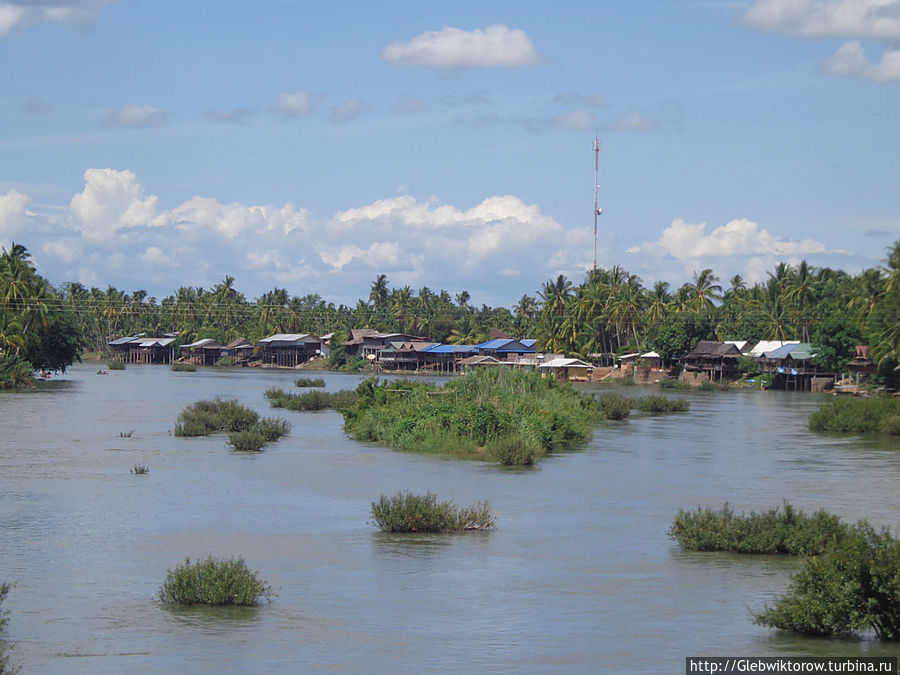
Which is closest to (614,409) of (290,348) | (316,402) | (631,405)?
(631,405)

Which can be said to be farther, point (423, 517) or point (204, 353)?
point (204, 353)

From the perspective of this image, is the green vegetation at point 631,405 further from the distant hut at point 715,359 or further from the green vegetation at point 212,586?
the green vegetation at point 212,586

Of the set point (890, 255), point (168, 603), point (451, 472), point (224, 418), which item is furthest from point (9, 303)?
point (168, 603)

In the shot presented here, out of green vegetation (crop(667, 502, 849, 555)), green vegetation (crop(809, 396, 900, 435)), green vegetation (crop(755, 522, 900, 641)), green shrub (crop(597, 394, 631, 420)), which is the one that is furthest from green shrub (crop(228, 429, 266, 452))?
green vegetation (crop(809, 396, 900, 435))

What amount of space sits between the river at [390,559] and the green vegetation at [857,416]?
32.4 feet

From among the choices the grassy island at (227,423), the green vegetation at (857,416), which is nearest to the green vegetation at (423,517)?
the grassy island at (227,423)

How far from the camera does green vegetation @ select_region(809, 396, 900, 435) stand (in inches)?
1794

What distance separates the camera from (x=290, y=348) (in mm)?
149625

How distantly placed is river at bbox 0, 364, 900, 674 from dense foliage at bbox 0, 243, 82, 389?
130 feet

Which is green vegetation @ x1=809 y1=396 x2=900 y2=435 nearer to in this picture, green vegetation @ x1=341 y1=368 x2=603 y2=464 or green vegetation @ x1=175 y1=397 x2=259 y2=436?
green vegetation @ x1=341 y1=368 x2=603 y2=464

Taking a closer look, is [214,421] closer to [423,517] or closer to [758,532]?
[423,517]

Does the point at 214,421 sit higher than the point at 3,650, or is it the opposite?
the point at 214,421

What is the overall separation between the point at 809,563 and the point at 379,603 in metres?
5.50

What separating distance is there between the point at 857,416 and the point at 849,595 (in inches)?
1467
